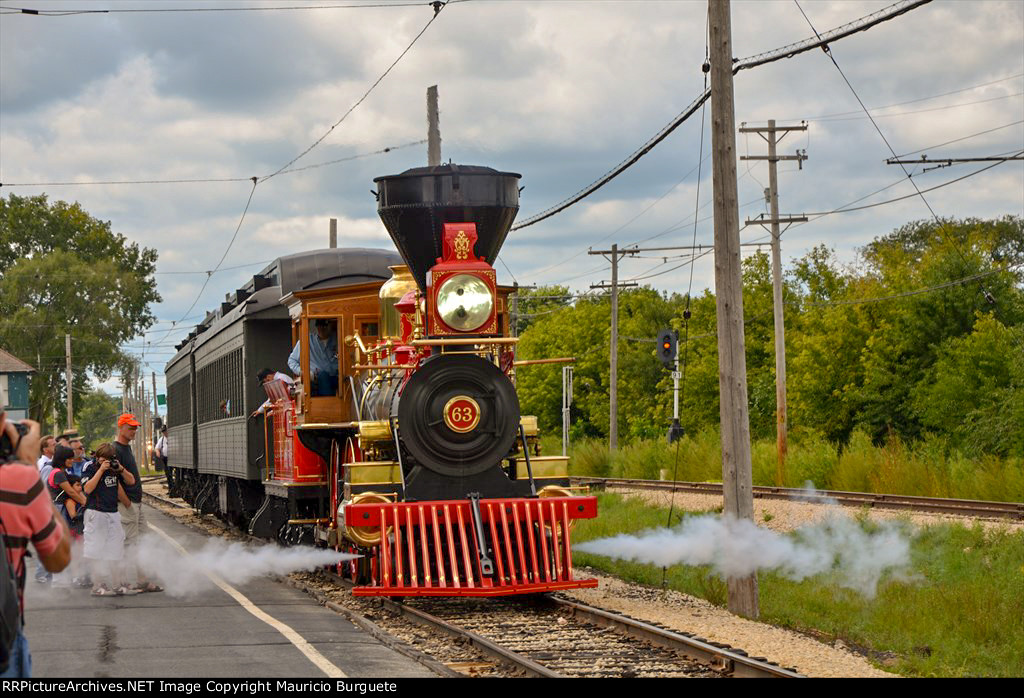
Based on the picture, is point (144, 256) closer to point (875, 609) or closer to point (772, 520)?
point (772, 520)

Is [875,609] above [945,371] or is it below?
below

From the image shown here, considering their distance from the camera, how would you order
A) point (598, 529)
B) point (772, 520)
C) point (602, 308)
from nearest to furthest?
1. point (598, 529)
2. point (772, 520)
3. point (602, 308)

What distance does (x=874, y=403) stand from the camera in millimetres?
36562

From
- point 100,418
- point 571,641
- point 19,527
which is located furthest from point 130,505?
point 100,418

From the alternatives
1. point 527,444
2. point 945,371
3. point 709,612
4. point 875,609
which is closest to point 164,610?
point 527,444

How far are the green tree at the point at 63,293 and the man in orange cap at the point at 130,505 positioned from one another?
51141mm

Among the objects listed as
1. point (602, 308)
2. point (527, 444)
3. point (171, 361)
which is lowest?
point (527, 444)

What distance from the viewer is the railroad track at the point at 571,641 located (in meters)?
8.29

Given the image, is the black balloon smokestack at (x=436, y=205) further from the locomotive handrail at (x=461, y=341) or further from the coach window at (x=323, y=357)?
the coach window at (x=323, y=357)

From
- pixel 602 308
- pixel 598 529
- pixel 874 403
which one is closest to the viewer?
pixel 598 529

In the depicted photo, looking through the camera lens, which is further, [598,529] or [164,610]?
[598,529]

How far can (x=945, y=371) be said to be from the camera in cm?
3250
